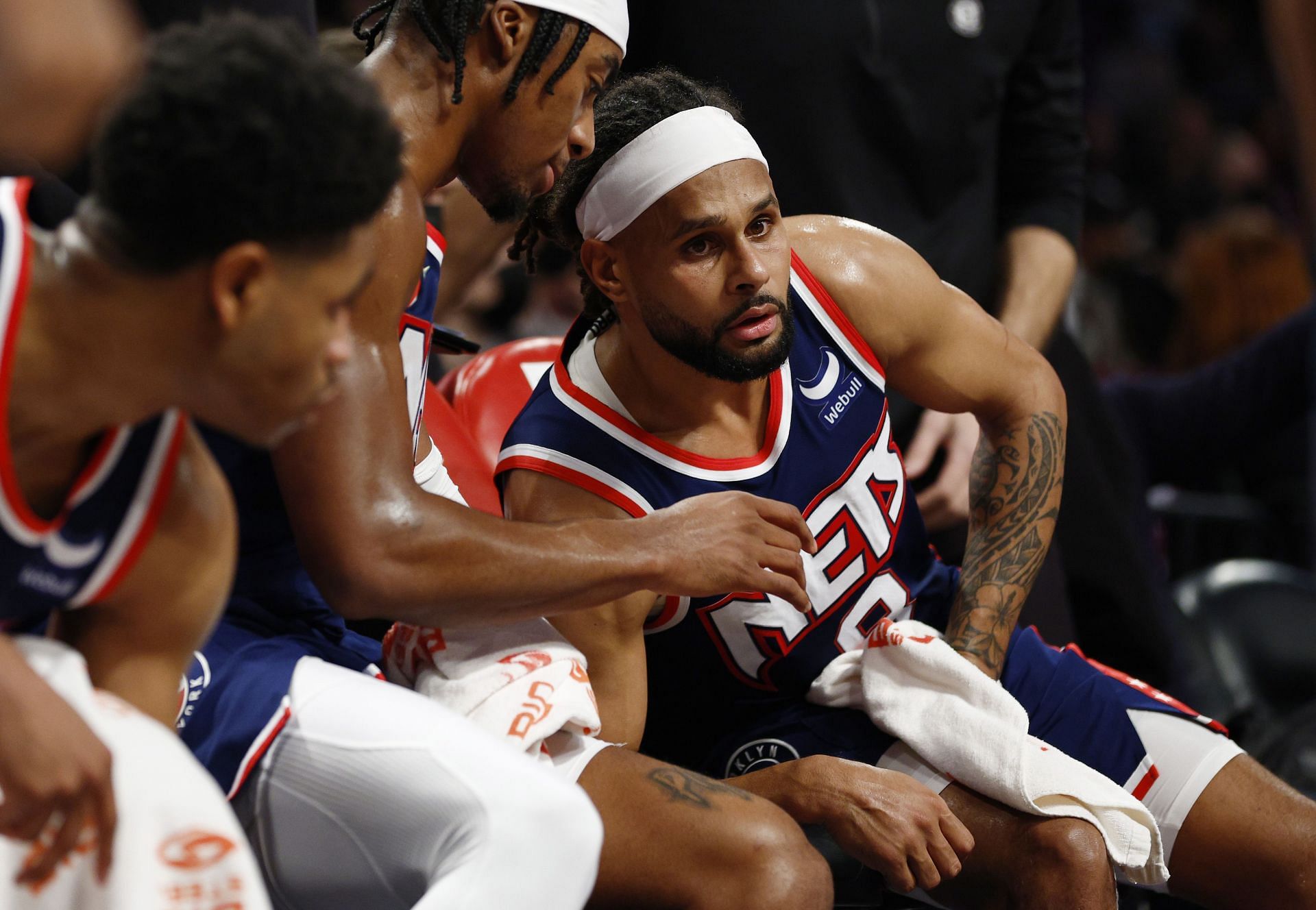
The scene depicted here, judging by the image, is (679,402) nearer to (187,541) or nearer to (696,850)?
(696,850)

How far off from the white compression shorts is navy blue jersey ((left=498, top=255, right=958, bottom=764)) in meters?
0.88

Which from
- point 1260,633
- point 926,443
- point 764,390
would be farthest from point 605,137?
point 1260,633

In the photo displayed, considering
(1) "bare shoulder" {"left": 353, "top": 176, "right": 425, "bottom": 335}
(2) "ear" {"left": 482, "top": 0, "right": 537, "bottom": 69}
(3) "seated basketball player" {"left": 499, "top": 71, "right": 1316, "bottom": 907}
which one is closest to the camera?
→ (1) "bare shoulder" {"left": 353, "top": 176, "right": 425, "bottom": 335}

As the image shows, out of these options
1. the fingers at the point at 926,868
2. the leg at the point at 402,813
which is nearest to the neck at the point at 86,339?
the leg at the point at 402,813

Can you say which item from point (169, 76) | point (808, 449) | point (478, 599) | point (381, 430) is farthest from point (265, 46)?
point (808, 449)

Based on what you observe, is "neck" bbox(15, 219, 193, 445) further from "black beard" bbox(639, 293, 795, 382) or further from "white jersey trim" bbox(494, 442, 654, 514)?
"black beard" bbox(639, 293, 795, 382)

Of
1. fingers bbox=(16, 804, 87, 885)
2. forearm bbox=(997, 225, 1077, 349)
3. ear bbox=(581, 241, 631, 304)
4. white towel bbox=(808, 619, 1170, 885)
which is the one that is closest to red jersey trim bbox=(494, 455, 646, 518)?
ear bbox=(581, 241, 631, 304)

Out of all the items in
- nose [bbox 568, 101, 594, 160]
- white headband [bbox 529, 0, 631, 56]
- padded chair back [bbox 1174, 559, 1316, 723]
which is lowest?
padded chair back [bbox 1174, 559, 1316, 723]

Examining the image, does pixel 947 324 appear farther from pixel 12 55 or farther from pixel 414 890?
pixel 12 55

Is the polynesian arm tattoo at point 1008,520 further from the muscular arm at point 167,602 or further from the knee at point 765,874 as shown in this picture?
the muscular arm at point 167,602

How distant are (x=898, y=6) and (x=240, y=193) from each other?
218 centimetres

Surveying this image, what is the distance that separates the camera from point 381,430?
1.79m

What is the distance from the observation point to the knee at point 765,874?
1.76 metres

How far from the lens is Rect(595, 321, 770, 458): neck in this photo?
229 centimetres
